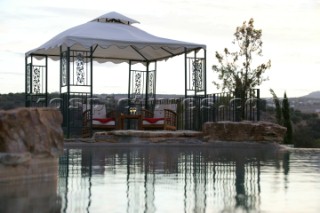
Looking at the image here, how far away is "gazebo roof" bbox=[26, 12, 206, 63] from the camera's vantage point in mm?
11480

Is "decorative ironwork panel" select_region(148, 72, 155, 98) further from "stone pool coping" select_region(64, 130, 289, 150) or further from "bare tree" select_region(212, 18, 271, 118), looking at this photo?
"stone pool coping" select_region(64, 130, 289, 150)

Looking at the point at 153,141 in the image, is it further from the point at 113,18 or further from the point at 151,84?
the point at 151,84

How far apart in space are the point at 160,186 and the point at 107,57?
11.1 m

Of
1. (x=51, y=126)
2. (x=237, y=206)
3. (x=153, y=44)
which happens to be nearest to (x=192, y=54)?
(x=153, y=44)

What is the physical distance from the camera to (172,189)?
4270mm

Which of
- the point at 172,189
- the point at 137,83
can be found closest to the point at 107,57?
the point at 137,83

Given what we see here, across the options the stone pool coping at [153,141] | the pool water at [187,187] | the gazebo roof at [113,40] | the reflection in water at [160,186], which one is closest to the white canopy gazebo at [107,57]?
the gazebo roof at [113,40]

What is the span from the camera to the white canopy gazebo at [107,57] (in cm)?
1171

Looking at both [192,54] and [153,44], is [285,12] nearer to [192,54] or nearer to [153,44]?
[192,54]

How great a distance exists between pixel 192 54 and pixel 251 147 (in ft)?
10.1

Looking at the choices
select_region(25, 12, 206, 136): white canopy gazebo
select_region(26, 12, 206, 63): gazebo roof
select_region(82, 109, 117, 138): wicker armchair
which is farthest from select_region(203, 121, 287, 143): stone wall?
select_region(82, 109, 117, 138): wicker armchair

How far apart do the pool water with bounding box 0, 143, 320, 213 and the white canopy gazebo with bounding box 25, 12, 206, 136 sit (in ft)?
17.8

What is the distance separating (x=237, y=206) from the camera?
11.4ft

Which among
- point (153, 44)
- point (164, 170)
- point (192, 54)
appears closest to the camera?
point (164, 170)
